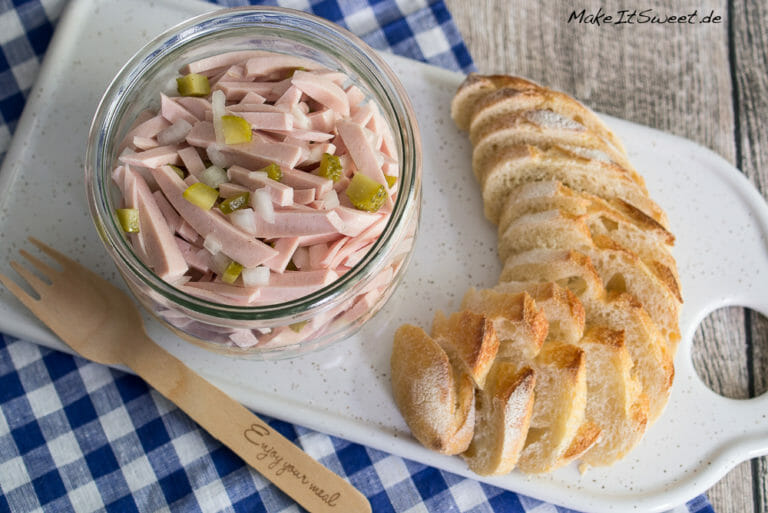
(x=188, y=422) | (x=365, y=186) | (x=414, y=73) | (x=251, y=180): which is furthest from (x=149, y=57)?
(x=188, y=422)

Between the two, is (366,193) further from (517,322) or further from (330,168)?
(517,322)

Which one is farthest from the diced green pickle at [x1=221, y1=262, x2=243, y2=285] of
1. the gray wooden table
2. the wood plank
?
the wood plank

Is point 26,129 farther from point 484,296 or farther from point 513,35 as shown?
point 513,35

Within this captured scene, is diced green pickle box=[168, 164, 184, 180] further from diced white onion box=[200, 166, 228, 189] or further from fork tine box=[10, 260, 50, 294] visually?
fork tine box=[10, 260, 50, 294]

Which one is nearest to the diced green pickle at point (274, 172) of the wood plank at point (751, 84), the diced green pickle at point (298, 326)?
the diced green pickle at point (298, 326)

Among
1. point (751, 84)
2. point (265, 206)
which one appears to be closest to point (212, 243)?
point (265, 206)

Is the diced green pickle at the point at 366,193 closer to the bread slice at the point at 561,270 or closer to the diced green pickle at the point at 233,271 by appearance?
the diced green pickle at the point at 233,271
